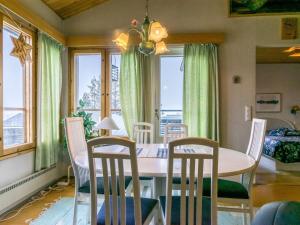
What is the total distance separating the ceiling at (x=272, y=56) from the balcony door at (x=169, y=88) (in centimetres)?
173

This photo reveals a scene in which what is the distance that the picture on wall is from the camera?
3.94 meters

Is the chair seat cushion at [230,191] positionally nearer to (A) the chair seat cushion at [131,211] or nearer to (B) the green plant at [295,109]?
(A) the chair seat cushion at [131,211]

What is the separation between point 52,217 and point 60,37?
8.33 ft

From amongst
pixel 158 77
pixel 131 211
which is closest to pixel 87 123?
pixel 158 77

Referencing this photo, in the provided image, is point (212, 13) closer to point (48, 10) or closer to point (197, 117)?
point (197, 117)

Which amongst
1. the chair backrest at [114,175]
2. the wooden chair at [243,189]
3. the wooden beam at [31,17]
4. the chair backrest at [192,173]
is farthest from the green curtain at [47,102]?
the chair backrest at [192,173]

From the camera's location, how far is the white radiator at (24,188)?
2.77m

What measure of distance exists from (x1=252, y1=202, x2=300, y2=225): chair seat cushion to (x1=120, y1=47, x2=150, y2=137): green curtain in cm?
322

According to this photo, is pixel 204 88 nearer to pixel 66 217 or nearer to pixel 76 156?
pixel 76 156

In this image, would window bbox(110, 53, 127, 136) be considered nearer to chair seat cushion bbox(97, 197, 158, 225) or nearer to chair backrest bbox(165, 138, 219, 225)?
chair seat cushion bbox(97, 197, 158, 225)

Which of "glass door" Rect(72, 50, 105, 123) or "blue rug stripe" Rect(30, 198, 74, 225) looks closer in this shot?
"blue rug stripe" Rect(30, 198, 74, 225)

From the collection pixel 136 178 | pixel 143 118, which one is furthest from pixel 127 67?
pixel 136 178

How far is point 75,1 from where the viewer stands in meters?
3.88

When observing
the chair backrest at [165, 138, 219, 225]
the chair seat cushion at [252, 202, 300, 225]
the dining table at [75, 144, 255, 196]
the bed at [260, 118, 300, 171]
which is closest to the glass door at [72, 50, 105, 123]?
the dining table at [75, 144, 255, 196]
